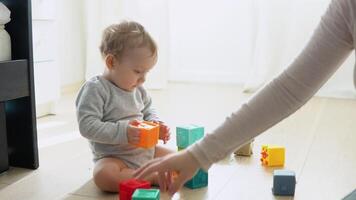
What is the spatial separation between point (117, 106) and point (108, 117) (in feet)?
0.11

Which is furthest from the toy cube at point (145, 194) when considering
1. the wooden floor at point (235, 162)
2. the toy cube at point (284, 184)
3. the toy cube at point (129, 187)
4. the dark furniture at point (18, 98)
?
the dark furniture at point (18, 98)

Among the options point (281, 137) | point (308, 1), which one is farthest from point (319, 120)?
point (308, 1)

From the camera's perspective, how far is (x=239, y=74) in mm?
2590

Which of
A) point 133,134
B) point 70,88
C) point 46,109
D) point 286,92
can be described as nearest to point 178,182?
point 286,92

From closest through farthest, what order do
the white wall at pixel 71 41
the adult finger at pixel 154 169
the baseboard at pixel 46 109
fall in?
1. the adult finger at pixel 154 169
2. the baseboard at pixel 46 109
3. the white wall at pixel 71 41

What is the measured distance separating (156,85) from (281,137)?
1.13 metres

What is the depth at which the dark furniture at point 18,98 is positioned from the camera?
1135 millimetres

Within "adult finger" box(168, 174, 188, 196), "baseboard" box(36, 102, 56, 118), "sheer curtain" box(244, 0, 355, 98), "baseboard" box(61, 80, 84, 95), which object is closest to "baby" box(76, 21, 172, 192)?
"adult finger" box(168, 174, 188, 196)

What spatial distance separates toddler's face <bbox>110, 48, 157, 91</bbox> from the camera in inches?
43.1

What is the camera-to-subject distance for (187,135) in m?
1.17

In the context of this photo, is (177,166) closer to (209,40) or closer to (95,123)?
(95,123)

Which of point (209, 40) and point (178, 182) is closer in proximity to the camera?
point (178, 182)

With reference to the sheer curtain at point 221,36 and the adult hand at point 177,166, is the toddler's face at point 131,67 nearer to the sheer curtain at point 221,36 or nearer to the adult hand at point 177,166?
the adult hand at point 177,166

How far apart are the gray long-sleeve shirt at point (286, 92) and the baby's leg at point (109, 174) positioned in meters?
0.47
